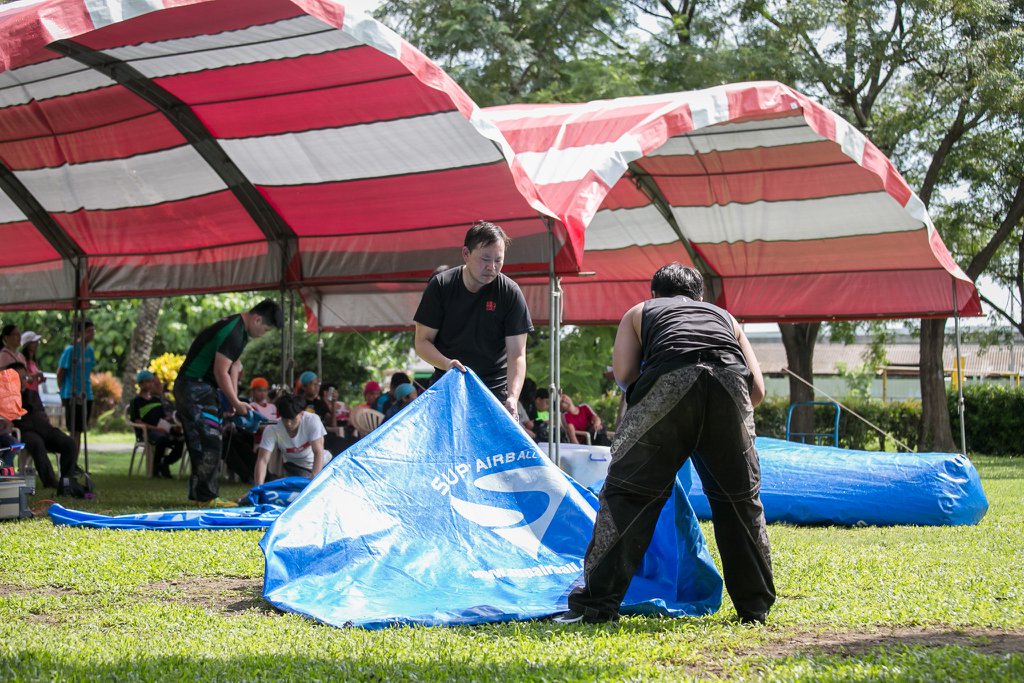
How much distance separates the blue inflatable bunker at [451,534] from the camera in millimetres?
4898

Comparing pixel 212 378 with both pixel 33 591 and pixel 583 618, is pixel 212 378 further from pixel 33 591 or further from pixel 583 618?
pixel 583 618

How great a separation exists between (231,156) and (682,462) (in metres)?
8.27

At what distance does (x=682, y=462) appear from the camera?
183 inches

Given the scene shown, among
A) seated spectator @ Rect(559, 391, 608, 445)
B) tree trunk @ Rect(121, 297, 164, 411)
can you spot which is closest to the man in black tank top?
seated spectator @ Rect(559, 391, 608, 445)

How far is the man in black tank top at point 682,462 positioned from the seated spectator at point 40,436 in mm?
6962

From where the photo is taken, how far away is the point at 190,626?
179 inches

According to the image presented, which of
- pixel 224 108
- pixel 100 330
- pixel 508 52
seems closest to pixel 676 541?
pixel 224 108

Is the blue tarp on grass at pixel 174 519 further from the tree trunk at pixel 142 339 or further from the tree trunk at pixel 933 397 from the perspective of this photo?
the tree trunk at pixel 142 339

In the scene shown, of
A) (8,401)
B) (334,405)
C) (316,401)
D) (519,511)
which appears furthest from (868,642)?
(334,405)

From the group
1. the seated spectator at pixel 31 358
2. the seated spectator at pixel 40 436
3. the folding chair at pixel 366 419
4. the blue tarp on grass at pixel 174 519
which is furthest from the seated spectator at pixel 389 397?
the blue tarp on grass at pixel 174 519

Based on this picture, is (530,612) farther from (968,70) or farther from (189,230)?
(968,70)

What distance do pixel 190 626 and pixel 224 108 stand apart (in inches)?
282

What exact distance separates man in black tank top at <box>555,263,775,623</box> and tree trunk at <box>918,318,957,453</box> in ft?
50.3

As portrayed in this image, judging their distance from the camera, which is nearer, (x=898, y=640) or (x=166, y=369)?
(x=898, y=640)
